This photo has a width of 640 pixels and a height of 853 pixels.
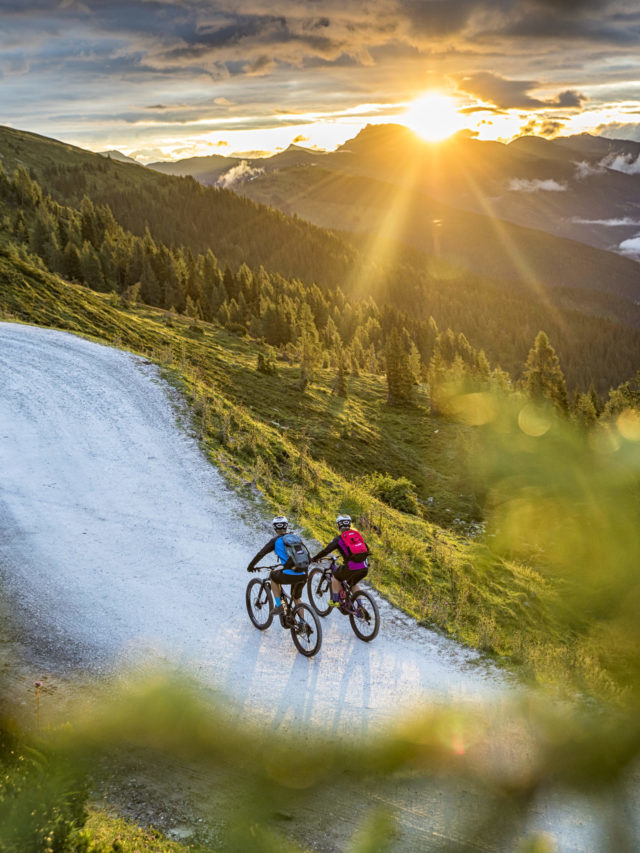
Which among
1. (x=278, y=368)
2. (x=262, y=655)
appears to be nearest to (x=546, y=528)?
(x=262, y=655)

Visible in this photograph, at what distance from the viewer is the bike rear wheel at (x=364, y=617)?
40.0 ft

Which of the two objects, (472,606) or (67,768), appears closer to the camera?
(67,768)

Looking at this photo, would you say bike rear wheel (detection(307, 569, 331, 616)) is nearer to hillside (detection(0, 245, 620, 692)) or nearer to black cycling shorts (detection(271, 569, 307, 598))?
black cycling shorts (detection(271, 569, 307, 598))

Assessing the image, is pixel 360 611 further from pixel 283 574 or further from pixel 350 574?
pixel 283 574

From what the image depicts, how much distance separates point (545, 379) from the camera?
241ft

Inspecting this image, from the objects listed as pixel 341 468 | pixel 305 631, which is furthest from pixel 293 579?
pixel 341 468

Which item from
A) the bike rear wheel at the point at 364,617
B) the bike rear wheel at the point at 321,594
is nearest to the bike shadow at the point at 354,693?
the bike rear wheel at the point at 364,617

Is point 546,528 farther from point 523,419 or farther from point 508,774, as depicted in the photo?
point 523,419

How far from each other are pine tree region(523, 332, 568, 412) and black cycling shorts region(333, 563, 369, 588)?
6084cm

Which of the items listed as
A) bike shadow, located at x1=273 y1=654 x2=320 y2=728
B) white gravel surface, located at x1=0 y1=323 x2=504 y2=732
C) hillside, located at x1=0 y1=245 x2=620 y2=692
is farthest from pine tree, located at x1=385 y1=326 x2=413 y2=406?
bike shadow, located at x1=273 y1=654 x2=320 y2=728

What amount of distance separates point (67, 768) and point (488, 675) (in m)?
7.66

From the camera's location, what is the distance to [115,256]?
11262cm

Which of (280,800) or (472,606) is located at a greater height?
(280,800)

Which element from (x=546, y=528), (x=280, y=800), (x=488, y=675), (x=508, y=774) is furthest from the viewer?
(x=546, y=528)
